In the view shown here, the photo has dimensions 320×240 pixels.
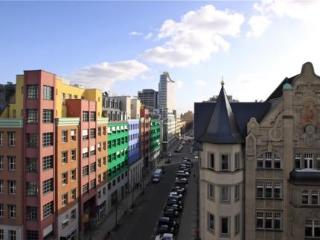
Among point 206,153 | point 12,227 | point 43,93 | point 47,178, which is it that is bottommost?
point 12,227

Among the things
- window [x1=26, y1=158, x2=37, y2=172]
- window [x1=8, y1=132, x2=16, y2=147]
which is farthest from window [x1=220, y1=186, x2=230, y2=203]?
window [x1=8, y1=132, x2=16, y2=147]

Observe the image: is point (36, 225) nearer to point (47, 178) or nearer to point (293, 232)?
point (47, 178)

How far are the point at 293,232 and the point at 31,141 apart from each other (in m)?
31.9

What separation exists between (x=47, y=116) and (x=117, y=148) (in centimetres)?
3104

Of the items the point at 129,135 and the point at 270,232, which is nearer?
the point at 270,232

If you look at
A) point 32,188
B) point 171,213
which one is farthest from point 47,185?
point 171,213

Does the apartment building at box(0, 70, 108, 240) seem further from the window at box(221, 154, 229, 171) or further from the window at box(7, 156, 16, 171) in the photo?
the window at box(221, 154, 229, 171)

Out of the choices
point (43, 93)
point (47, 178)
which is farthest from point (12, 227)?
point (43, 93)

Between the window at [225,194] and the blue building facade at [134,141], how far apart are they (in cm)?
4819

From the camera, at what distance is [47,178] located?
42656 mm

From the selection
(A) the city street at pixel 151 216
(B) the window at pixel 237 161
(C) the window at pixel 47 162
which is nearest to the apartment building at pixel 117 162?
(A) the city street at pixel 151 216

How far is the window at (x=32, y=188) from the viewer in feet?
136

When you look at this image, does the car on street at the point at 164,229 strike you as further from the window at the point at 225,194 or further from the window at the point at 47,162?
the window at the point at 47,162

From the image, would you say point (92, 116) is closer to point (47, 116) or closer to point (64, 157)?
point (64, 157)
